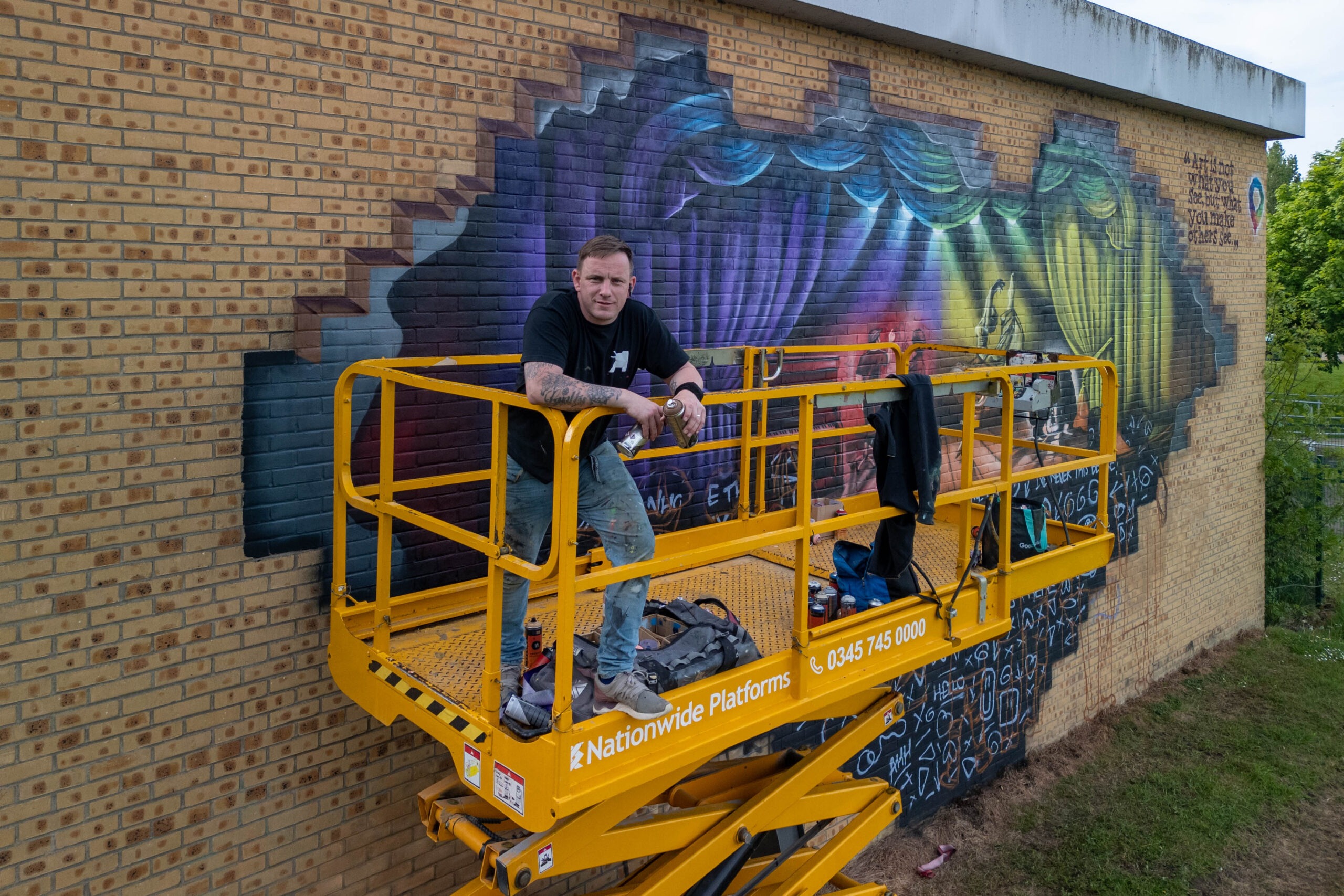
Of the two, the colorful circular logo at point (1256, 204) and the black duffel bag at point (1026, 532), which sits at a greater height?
the colorful circular logo at point (1256, 204)

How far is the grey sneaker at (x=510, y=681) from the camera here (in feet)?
11.8

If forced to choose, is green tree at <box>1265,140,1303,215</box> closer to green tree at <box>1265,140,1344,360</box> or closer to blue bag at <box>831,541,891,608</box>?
green tree at <box>1265,140,1344,360</box>

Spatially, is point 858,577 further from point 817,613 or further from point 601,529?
point 601,529

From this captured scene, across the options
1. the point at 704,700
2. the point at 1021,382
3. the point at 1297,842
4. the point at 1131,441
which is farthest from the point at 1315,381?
the point at 704,700

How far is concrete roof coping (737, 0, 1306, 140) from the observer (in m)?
7.27

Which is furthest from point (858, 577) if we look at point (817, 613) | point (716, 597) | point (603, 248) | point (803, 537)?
point (603, 248)

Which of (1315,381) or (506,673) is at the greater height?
(1315,381)

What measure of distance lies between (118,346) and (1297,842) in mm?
9519

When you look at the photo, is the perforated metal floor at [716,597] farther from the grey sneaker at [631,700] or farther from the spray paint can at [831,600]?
the grey sneaker at [631,700]

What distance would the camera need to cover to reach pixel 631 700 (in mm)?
3371

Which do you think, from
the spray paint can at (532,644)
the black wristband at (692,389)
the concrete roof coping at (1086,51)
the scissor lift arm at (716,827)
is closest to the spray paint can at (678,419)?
the black wristband at (692,389)

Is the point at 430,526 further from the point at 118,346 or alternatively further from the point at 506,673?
the point at 118,346

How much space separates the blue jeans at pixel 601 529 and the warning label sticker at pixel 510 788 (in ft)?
1.73

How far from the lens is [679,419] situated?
3.43 meters
